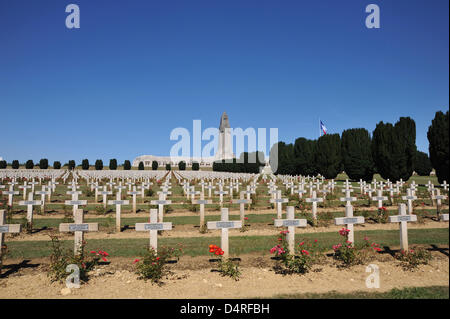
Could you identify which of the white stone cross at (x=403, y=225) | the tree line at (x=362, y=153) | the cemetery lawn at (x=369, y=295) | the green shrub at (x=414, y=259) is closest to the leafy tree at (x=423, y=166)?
the tree line at (x=362, y=153)

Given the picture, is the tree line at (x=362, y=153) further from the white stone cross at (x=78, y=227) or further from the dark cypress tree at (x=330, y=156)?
the white stone cross at (x=78, y=227)

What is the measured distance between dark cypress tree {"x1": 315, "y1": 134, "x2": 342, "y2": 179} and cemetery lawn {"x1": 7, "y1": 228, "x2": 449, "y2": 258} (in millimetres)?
27574

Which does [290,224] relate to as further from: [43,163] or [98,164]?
[43,163]

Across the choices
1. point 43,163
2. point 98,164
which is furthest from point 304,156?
point 43,163

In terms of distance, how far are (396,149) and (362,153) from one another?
611 cm

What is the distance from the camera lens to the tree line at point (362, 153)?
26.9 meters

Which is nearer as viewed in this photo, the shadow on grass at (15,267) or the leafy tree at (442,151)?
the leafy tree at (442,151)

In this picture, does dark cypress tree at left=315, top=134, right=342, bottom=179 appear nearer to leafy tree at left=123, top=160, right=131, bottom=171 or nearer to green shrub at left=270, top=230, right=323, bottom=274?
green shrub at left=270, top=230, right=323, bottom=274

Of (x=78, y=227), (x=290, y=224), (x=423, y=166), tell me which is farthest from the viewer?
(x=423, y=166)

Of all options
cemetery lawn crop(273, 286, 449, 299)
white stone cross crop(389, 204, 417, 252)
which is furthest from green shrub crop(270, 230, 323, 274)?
white stone cross crop(389, 204, 417, 252)

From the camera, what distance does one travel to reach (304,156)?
43375mm

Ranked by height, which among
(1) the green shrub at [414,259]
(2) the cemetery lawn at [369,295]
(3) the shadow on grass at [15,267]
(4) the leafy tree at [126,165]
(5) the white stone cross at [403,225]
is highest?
(4) the leafy tree at [126,165]
